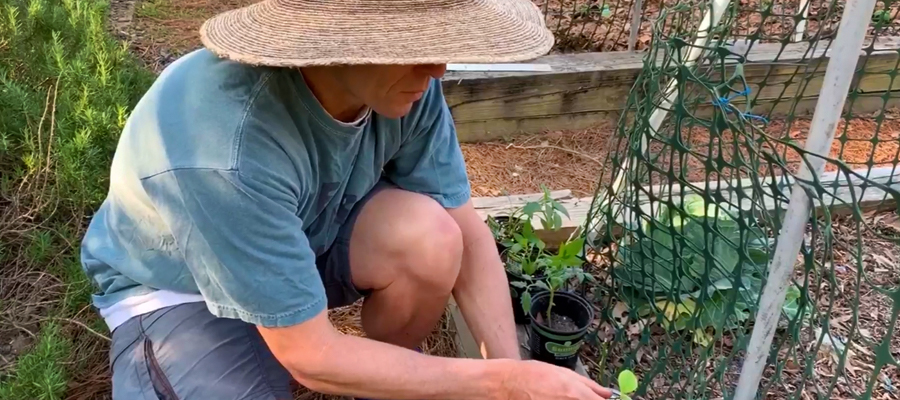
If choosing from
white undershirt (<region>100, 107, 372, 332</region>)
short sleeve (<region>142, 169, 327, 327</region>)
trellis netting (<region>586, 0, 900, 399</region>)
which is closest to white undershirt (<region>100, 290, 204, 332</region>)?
white undershirt (<region>100, 107, 372, 332</region>)

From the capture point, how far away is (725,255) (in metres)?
2.16

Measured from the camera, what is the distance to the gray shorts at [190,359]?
1.46 m

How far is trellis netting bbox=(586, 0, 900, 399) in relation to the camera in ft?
4.49

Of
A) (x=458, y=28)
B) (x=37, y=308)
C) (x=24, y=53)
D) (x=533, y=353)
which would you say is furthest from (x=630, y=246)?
(x=24, y=53)

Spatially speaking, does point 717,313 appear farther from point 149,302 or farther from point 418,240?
point 149,302

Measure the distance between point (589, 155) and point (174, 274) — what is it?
2157 millimetres

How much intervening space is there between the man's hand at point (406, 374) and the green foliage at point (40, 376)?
0.56 m

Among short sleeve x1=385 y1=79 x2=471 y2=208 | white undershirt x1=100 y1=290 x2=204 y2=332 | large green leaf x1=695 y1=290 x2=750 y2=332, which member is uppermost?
short sleeve x1=385 y1=79 x2=471 y2=208

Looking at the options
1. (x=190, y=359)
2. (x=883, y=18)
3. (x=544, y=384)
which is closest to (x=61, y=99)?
(x=190, y=359)

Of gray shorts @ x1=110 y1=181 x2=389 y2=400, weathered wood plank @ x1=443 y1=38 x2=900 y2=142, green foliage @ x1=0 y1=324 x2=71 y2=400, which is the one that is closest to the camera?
gray shorts @ x1=110 y1=181 x2=389 y2=400

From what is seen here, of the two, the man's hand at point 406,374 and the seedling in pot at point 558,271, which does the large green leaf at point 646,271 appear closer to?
the seedling in pot at point 558,271

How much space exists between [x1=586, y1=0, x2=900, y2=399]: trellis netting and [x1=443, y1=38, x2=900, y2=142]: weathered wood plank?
717 mm

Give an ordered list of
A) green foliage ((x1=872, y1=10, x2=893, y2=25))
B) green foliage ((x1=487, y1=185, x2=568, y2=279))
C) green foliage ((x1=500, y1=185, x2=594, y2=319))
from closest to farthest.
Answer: green foliage ((x1=500, y1=185, x2=594, y2=319)) < green foliage ((x1=487, y1=185, x2=568, y2=279)) < green foliage ((x1=872, y1=10, x2=893, y2=25))

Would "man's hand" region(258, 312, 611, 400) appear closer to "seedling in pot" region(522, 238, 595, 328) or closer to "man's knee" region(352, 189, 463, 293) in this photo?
"man's knee" region(352, 189, 463, 293)
